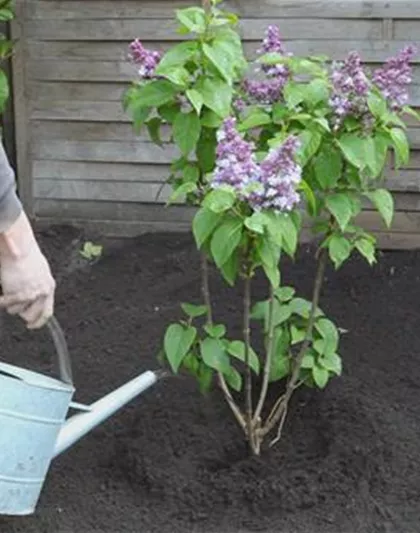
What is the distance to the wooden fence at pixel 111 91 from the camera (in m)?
5.39

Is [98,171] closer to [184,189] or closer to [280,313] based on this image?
[280,313]

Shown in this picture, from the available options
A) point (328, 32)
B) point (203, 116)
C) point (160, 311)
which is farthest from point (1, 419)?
point (328, 32)

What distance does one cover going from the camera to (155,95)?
11.5 feet

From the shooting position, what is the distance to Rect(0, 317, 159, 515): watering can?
2994mm

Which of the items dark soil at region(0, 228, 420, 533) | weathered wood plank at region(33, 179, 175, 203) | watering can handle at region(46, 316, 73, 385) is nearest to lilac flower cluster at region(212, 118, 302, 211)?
watering can handle at region(46, 316, 73, 385)

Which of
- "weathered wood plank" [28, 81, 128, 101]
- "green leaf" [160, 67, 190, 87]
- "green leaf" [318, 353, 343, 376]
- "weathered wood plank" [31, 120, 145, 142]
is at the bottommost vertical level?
"green leaf" [318, 353, 343, 376]

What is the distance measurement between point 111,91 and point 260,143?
6.96 ft

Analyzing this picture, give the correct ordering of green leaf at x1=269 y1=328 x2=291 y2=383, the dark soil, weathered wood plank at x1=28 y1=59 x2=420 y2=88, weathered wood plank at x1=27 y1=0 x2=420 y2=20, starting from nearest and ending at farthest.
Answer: the dark soil < green leaf at x1=269 y1=328 x2=291 y2=383 < weathered wood plank at x1=27 y1=0 x2=420 y2=20 < weathered wood plank at x1=28 y1=59 x2=420 y2=88

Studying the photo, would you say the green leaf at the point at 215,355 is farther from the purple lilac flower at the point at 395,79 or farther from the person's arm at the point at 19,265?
the person's arm at the point at 19,265

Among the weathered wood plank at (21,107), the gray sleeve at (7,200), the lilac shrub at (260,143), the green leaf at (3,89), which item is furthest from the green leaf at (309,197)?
the weathered wood plank at (21,107)

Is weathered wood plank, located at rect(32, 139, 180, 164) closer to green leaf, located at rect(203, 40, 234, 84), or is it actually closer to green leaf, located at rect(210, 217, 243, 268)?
green leaf, located at rect(203, 40, 234, 84)

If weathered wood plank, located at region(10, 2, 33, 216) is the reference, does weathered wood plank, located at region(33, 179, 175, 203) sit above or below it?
below

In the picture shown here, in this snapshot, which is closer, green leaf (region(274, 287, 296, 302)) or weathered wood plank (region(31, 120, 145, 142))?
green leaf (region(274, 287, 296, 302))

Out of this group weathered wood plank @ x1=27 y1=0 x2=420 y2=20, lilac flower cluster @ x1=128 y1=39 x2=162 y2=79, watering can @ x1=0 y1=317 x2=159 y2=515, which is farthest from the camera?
weathered wood plank @ x1=27 y1=0 x2=420 y2=20
